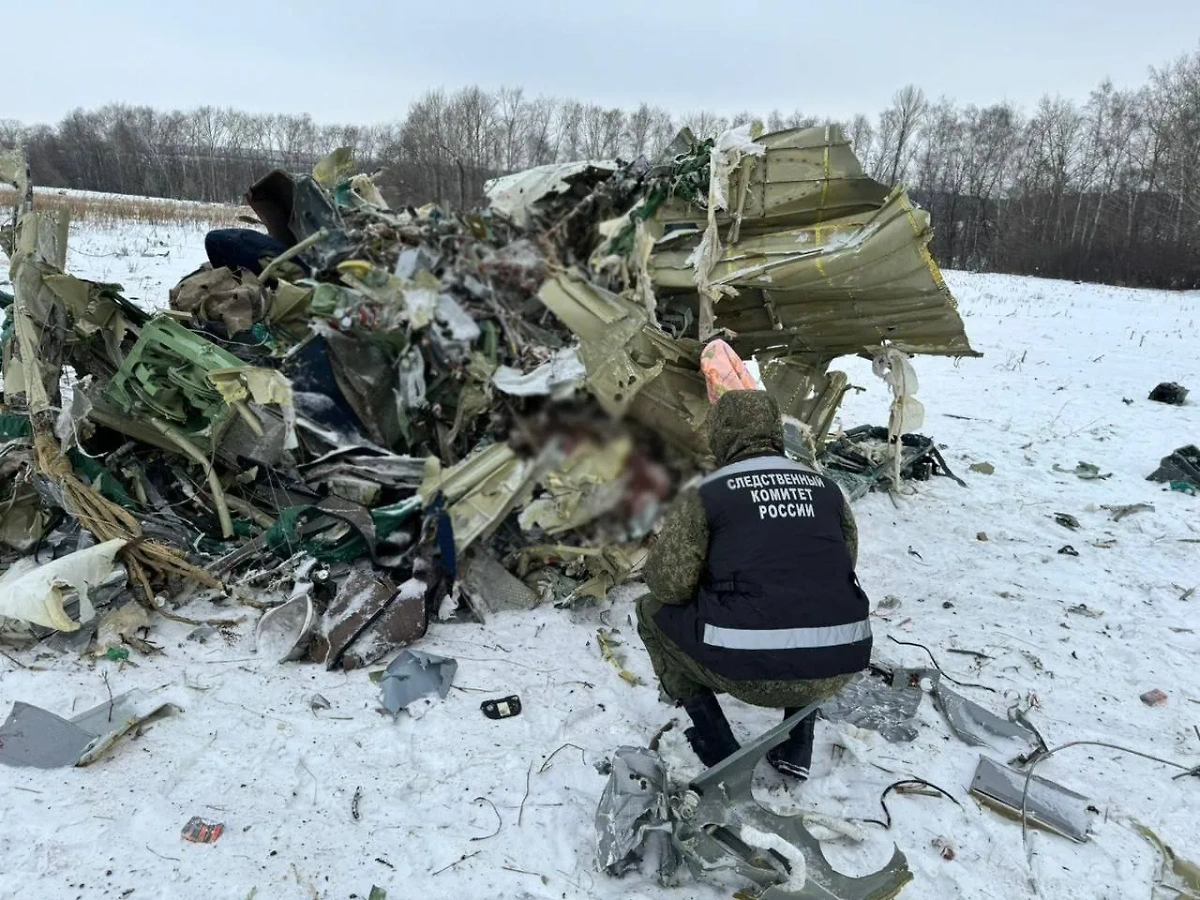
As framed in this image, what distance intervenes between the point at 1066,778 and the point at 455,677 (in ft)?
8.30

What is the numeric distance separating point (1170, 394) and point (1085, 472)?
141 inches

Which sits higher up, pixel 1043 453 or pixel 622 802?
pixel 1043 453

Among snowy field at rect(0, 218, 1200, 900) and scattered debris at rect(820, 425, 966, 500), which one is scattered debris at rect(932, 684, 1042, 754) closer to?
snowy field at rect(0, 218, 1200, 900)

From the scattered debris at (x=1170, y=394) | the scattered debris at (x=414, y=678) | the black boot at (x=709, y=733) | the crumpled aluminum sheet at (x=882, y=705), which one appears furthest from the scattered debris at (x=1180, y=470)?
the scattered debris at (x=414, y=678)

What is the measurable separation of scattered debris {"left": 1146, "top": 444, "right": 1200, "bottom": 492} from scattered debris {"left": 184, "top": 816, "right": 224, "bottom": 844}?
7.11 meters

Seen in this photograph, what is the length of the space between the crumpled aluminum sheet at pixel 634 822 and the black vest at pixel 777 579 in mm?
454

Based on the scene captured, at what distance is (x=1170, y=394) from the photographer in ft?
27.8

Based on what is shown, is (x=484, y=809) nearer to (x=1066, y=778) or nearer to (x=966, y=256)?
(x=1066, y=778)

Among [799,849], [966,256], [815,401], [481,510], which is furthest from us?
[966,256]

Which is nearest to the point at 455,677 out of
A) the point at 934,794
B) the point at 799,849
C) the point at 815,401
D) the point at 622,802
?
the point at 622,802

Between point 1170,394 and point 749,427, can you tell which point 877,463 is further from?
point 1170,394

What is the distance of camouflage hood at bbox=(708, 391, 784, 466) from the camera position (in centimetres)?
229

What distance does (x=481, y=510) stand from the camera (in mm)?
3635

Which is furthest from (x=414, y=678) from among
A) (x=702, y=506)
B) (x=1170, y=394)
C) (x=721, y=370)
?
(x=1170, y=394)
